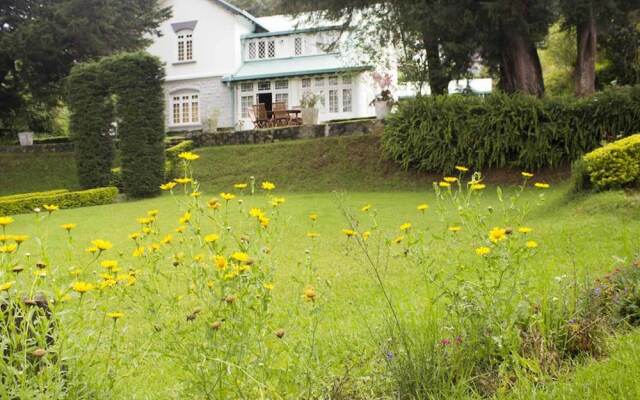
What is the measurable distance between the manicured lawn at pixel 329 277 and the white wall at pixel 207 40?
17418 mm

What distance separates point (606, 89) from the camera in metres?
13.6

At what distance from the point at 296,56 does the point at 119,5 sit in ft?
33.7

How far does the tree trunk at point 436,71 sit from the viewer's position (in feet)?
55.4

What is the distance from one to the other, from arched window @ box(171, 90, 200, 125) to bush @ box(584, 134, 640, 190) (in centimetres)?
2457

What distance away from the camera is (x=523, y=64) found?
15992mm

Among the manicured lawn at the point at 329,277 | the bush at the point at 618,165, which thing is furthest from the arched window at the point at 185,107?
the bush at the point at 618,165

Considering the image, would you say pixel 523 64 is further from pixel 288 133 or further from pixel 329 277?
pixel 329 277

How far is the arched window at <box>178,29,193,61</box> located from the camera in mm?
31328

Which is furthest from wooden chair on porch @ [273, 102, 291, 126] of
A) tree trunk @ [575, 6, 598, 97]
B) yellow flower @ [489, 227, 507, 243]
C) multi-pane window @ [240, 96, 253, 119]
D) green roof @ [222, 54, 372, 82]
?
yellow flower @ [489, 227, 507, 243]

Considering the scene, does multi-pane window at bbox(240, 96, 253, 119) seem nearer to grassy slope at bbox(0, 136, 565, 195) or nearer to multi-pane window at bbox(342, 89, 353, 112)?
multi-pane window at bbox(342, 89, 353, 112)

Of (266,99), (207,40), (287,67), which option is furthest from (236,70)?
(287,67)

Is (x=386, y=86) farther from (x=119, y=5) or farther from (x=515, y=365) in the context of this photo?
(x=515, y=365)

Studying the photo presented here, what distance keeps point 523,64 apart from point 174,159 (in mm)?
11488

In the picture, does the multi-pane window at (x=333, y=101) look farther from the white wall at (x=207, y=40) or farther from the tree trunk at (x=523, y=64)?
the tree trunk at (x=523, y=64)
